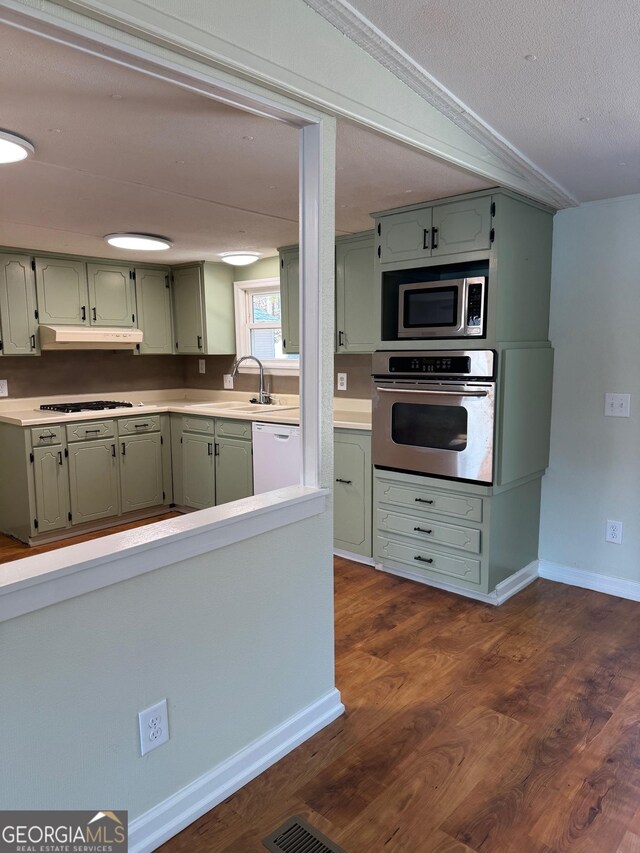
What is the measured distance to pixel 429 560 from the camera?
320 cm

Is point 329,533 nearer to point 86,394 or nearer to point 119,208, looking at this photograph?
point 119,208

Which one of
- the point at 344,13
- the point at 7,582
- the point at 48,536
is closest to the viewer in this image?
the point at 7,582

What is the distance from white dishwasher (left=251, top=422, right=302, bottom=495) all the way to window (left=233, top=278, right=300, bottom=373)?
92 centimetres

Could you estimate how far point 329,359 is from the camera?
1.93 metres

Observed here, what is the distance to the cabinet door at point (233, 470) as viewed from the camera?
4.14 meters

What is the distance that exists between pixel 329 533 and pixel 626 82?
1815 mm

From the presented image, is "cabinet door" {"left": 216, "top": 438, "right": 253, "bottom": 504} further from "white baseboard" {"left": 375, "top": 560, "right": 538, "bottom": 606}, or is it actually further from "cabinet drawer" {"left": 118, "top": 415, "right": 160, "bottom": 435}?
"white baseboard" {"left": 375, "top": 560, "right": 538, "bottom": 606}

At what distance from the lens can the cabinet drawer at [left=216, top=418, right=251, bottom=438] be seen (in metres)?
4.11

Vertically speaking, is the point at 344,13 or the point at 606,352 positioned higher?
the point at 344,13

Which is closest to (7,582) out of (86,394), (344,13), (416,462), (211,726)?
(211,726)

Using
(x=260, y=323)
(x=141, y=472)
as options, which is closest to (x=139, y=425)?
(x=141, y=472)

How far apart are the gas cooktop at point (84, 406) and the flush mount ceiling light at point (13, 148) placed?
2354 millimetres

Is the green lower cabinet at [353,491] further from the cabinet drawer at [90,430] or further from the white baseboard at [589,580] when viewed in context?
the cabinet drawer at [90,430]

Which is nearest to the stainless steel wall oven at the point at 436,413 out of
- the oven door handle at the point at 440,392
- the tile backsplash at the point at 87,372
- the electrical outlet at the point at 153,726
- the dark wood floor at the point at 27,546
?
the oven door handle at the point at 440,392
